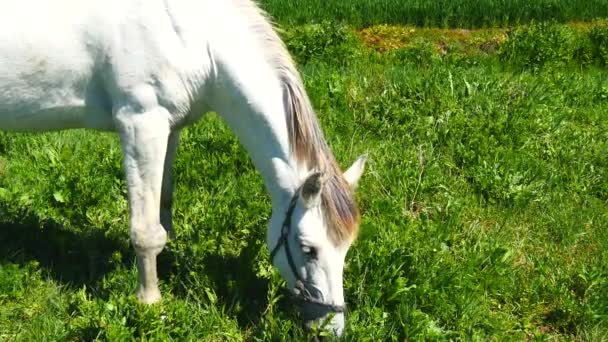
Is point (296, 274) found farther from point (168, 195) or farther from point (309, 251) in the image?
point (168, 195)

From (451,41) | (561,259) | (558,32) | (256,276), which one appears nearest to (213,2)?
(256,276)

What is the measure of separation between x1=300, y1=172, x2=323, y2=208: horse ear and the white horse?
0.07 meters

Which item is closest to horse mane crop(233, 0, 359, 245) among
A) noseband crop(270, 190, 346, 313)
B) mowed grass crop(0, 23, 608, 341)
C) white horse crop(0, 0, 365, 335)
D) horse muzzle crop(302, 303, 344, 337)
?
white horse crop(0, 0, 365, 335)

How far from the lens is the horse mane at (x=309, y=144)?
3.17m

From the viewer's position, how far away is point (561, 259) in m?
4.38

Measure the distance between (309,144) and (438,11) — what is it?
10100 mm

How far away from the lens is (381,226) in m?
4.32

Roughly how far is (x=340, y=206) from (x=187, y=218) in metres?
1.57

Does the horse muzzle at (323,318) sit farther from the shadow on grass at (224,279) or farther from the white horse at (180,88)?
the shadow on grass at (224,279)

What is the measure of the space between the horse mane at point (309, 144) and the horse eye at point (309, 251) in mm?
102

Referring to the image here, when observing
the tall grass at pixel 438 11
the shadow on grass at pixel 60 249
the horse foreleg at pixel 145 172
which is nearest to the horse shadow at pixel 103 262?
the shadow on grass at pixel 60 249

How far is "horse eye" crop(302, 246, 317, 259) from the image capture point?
3191mm

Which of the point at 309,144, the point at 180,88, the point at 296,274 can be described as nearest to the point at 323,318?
the point at 296,274

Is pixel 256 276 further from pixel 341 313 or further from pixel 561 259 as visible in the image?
pixel 561 259
